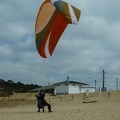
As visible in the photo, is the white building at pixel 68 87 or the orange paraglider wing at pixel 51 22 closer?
the orange paraglider wing at pixel 51 22

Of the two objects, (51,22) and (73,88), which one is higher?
Result: (51,22)

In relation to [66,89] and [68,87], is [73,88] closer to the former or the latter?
[66,89]

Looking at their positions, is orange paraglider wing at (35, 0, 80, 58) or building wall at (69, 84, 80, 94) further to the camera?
building wall at (69, 84, 80, 94)

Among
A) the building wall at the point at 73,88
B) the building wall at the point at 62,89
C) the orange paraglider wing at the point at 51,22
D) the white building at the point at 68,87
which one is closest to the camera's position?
the orange paraglider wing at the point at 51,22

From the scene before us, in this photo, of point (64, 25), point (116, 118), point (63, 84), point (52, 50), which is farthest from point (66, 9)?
point (63, 84)

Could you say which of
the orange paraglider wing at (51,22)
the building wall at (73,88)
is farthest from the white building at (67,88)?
the orange paraglider wing at (51,22)

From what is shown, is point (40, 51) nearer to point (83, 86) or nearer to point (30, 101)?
point (30, 101)

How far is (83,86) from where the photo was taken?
64.5 meters

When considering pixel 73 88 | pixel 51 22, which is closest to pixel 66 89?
pixel 73 88

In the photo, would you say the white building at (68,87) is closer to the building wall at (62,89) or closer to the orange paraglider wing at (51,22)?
the building wall at (62,89)

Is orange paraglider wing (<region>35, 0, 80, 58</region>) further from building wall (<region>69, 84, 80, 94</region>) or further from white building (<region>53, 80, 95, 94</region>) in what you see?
building wall (<region>69, 84, 80, 94</region>)

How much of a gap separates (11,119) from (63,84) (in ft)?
143

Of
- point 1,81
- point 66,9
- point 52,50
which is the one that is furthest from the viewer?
point 1,81

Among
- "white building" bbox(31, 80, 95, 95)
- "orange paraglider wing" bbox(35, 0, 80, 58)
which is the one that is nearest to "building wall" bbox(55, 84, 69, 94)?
"white building" bbox(31, 80, 95, 95)
